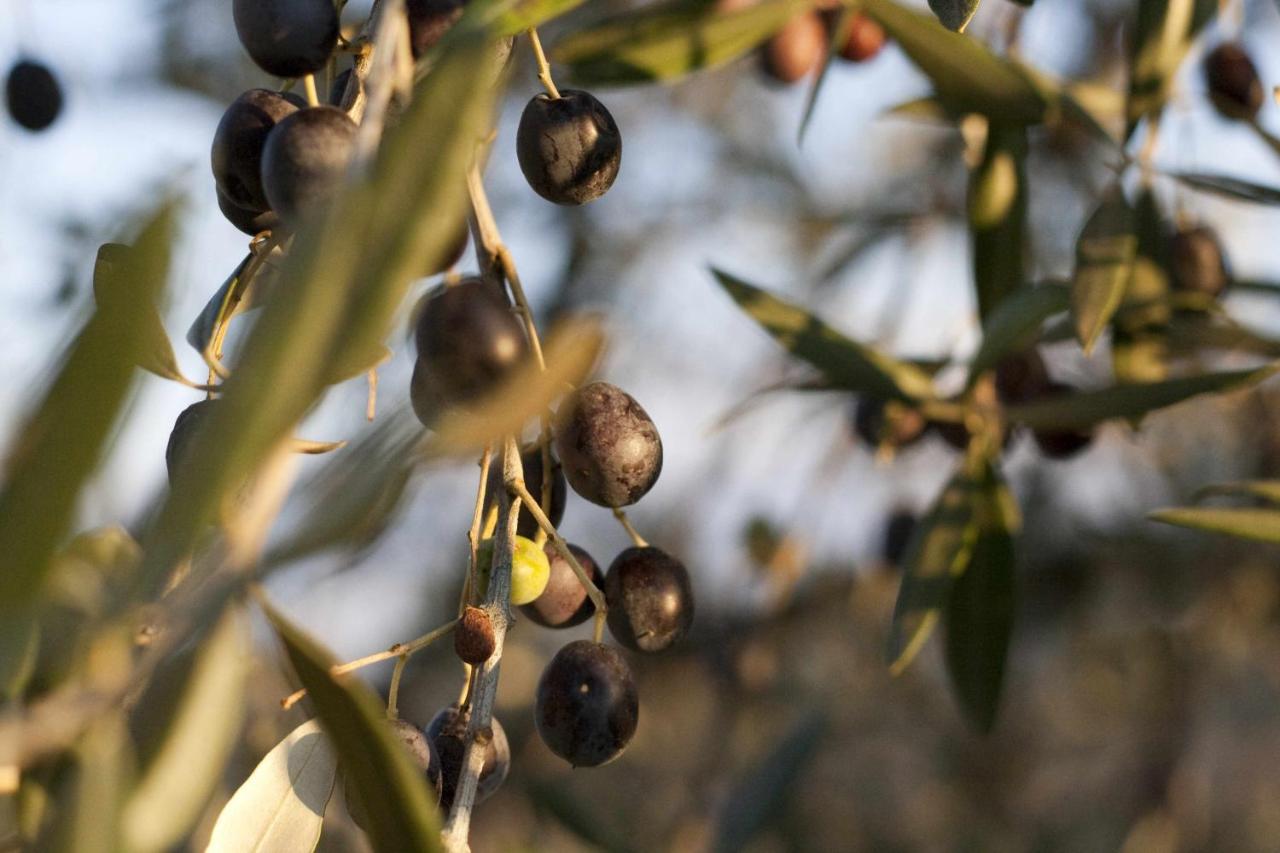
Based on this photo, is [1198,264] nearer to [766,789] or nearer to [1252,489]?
[1252,489]

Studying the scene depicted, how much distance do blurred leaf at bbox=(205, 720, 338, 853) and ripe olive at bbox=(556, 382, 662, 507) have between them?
0.66ft

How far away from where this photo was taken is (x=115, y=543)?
2.13ft

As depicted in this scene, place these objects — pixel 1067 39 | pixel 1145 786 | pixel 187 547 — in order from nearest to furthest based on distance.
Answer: pixel 187 547, pixel 1067 39, pixel 1145 786

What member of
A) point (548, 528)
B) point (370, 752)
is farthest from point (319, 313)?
point (548, 528)

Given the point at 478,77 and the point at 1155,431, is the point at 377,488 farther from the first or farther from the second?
the point at 1155,431

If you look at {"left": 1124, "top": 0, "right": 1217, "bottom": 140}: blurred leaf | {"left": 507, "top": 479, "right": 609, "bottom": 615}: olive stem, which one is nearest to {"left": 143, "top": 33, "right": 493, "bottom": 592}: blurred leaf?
{"left": 507, "top": 479, "right": 609, "bottom": 615}: olive stem

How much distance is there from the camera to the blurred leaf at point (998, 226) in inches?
48.6

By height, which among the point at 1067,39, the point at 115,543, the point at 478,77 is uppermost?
the point at 478,77

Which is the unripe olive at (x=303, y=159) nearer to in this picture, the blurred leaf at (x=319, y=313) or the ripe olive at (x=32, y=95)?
the blurred leaf at (x=319, y=313)

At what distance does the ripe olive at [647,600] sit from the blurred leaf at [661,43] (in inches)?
15.6

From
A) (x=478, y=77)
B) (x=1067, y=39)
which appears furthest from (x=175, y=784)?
(x=1067, y=39)

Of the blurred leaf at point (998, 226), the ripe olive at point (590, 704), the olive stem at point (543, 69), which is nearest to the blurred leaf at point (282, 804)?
the ripe olive at point (590, 704)

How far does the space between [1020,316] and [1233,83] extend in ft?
1.37

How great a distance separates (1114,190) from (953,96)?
0.57ft
